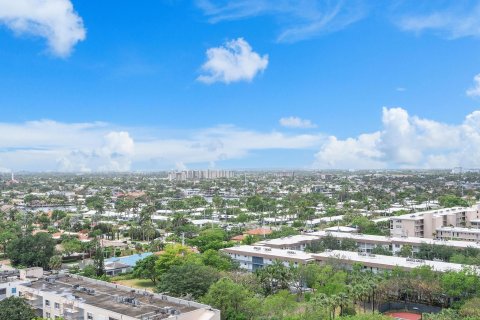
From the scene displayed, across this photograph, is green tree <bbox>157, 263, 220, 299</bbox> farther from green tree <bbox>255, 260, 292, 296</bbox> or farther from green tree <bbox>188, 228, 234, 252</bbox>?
green tree <bbox>188, 228, 234, 252</bbox>

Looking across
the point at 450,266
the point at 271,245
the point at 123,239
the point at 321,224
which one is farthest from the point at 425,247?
the point at 123,239

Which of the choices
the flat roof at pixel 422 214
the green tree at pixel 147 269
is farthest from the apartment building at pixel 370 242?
the green tree at pixel 147 269

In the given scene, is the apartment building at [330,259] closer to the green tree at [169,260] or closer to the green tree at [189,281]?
the green tree at [169,260]

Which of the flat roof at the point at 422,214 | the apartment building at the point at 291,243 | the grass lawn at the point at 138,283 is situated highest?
the flat roof at the point at 422,214

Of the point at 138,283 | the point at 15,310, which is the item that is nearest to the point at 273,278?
the point at 138,283

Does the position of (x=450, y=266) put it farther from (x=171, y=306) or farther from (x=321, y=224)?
(x=321, y=224)

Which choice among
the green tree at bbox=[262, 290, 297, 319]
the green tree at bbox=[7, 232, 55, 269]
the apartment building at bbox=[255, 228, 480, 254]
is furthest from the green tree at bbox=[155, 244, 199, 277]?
the green tree at bbox=[7, 232, 55, 269]
